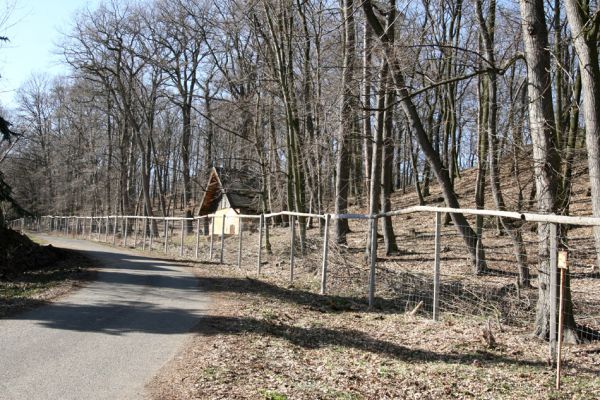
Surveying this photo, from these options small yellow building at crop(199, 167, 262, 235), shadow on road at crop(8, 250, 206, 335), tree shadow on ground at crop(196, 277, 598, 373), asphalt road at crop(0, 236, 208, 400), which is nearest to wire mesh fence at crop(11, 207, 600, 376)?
tree shadow on ground at crop(196, 277, 598, 373)

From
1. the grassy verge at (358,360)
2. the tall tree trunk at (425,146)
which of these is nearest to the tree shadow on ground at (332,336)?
the grassy verge at (358,360)

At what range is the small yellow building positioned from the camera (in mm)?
23031

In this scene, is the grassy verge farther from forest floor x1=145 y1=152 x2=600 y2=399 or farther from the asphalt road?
the asphalt road

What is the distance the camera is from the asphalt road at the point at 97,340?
570cm

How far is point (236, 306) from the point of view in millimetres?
10445

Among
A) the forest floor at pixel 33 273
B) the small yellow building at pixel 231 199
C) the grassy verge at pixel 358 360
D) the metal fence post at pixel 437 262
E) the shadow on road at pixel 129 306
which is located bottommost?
the grassy verge at pixel 358 360

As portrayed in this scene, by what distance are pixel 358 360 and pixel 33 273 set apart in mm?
10228

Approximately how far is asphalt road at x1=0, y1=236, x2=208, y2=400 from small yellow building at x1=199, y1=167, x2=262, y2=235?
883 cm

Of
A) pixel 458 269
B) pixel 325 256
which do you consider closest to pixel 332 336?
pixel 325 256

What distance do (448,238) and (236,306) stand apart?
1163 centimetres

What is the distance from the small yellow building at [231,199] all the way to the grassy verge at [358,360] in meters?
10.9

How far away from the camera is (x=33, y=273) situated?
1391cm

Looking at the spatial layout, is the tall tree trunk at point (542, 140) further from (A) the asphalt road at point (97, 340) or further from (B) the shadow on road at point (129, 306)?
(B) the shadow on road at point (129, 306)

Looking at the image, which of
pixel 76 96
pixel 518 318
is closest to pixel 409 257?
pixel 518 318
